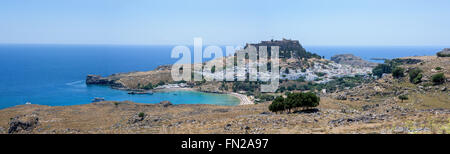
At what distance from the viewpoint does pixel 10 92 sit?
8412 centimetres

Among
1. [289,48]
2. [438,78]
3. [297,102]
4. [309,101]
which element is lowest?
[297,102]

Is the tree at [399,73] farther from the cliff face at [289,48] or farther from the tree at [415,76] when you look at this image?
the cliff face at [289,48]

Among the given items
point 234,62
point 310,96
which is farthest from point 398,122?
point 234,62

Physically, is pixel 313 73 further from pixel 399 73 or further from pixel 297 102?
pixel 297 102

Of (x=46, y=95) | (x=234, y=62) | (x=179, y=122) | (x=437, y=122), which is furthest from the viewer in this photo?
(x=234, y=62)

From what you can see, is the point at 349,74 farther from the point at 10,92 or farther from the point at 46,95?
the point at 10,92

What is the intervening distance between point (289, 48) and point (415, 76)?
8156cm

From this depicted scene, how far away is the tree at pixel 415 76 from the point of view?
40125 millimetres

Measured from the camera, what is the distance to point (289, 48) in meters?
122

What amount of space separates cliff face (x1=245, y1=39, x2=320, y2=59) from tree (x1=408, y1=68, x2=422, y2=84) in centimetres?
7342

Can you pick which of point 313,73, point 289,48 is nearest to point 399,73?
point 313,73

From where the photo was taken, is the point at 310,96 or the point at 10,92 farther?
the point at 10,92
